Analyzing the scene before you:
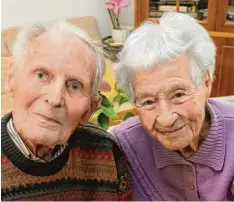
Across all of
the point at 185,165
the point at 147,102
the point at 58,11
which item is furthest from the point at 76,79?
the point at 58,11

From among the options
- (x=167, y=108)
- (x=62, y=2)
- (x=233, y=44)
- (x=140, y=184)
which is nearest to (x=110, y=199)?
(x=140, y=184)

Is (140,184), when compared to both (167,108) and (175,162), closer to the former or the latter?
(175,162)

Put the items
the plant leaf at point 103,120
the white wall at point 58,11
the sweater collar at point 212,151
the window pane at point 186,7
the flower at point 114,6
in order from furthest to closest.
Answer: the flower at point 114,6 → the window pane at point 186,7 → the white wall at point 58,11 → the plant leaf at point 103,120 → the sweater collar at point 212,151

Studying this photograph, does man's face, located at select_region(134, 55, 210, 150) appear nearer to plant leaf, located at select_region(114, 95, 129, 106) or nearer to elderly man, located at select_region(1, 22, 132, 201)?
elderly man, located at select_region(1, 22, 132, 201)

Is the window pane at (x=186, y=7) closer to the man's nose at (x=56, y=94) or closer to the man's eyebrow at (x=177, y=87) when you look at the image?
the man's eyebrow at (x=177, y=87)

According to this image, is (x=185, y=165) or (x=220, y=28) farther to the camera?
(x=220, y=28)

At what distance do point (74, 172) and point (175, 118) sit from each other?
31cm

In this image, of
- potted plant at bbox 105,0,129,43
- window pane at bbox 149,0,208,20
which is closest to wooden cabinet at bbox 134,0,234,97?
window pane at bbox 149,0,208,20

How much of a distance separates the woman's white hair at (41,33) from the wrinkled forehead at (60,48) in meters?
0.01

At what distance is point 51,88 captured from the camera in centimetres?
88

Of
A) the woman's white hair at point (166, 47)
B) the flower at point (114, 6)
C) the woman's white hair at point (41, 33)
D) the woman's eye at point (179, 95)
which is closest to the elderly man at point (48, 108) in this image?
the woman's white hair at point (41, 33)

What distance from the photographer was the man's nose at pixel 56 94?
0.86 metres

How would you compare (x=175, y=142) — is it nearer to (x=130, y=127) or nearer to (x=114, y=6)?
(x=130, y=127)

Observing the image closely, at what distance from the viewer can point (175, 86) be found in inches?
39.7
